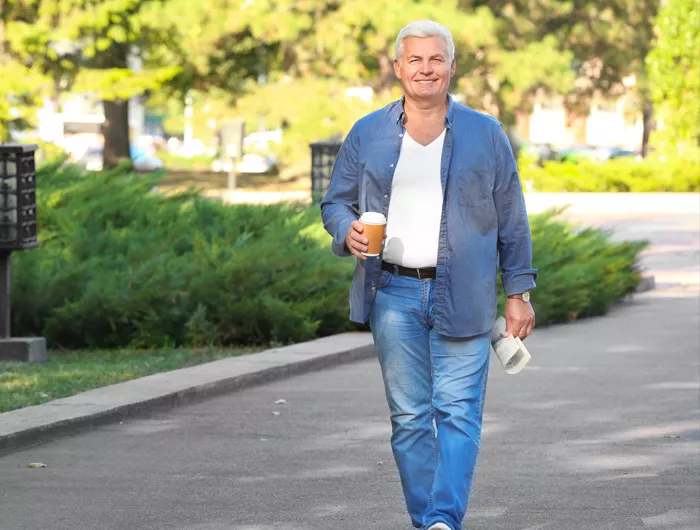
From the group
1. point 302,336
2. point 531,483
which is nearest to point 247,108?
point 302,336

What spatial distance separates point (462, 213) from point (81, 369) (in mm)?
5371

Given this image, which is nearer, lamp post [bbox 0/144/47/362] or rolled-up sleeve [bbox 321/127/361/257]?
rolled-up sleeve [bbox 321/127/361/257]

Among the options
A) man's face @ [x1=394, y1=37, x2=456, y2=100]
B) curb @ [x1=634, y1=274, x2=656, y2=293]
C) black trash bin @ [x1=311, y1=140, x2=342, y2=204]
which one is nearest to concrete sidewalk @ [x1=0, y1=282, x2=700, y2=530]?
man's face @ [x1=394, y1=37, x2=456, y2=100]

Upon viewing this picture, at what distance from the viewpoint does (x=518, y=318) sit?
5.61 m

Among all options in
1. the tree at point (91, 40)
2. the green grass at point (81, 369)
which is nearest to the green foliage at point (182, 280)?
the green grass at point (81, 369)

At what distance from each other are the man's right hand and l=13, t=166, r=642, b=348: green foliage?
635 cm

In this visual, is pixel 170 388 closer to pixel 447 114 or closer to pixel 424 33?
pixel 447 114

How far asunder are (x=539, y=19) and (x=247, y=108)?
1313 cm

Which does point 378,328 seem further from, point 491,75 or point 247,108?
point 491,75

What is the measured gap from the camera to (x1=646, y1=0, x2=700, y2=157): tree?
3869 cm

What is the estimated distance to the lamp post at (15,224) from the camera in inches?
422

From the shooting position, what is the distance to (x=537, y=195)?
3431cm

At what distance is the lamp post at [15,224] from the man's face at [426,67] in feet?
18.7

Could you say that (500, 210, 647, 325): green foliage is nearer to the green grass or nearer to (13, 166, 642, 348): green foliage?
(13, 166, 642, 348): green foliage
